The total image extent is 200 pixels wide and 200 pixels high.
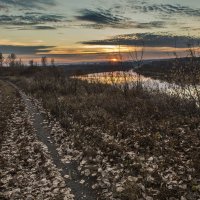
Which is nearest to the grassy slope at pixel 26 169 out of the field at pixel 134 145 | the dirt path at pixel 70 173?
the dirt path at pixel 70 173

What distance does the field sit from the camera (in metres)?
10.7

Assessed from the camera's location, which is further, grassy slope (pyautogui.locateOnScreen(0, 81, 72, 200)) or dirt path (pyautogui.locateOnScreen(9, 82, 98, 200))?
grassy slope (pyautogui.locateOnScreen(0, 81, 72, 200))

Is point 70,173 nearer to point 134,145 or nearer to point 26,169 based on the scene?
point 26,169

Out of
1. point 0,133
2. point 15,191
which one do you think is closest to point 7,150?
point 0,133

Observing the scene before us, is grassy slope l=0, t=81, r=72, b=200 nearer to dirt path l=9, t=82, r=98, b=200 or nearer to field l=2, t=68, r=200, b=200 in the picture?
dirt path l=9, t=82, r=98, b=200

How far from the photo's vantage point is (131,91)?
3117 cm

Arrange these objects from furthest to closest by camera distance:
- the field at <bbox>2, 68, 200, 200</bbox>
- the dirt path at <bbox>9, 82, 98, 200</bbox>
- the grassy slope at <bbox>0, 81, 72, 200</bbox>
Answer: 1. the grassy slope at <bbox>0, 81, 72, 200</bbox>
2. the dirt path at <bbox>9, 82, 98, 200</bbox>
3. the field at <bbox>2, 68, 200, 200</bbox>

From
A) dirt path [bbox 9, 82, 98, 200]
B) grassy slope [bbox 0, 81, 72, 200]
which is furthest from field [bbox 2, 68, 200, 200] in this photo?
grassy slope [bbox 0, 81, 72, 200]

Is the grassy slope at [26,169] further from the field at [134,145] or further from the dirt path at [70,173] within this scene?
the field at [134,145]

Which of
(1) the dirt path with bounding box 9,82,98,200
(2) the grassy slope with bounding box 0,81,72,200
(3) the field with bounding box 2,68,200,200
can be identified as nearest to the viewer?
(3) the field with bounding box 2,68,200,200

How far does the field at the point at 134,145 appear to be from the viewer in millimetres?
10679

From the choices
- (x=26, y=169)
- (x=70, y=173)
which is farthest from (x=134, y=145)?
(x=26, y=169)

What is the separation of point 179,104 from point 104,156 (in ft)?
32.5

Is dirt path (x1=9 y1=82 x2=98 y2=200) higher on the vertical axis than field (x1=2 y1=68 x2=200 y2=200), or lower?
lower
